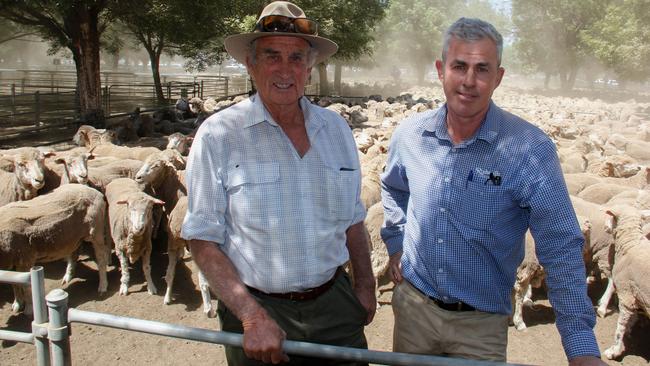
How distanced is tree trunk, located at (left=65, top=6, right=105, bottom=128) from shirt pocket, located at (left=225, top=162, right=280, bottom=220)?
49.2 feet

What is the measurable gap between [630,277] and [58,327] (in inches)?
223

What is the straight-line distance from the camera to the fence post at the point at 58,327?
1.95m

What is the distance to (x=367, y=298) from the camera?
2.64 m

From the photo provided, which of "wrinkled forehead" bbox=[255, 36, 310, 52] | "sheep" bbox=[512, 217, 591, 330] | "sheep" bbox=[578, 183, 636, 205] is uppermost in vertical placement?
"wrinkled forehead" bbox=[255, 36, 310, 52]

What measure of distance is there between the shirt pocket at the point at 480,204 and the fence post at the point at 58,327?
1.79 meters

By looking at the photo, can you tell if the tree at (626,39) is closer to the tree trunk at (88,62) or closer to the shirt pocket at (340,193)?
the tree trunk at (88,62)

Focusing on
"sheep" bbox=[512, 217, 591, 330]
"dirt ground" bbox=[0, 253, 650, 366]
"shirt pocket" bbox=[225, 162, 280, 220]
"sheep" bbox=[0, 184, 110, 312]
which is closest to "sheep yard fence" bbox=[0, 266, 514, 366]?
"shirt pocket" bbox=[225, 162, 280, 220]

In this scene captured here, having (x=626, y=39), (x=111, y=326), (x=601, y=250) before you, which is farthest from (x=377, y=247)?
(x=626, y=39)

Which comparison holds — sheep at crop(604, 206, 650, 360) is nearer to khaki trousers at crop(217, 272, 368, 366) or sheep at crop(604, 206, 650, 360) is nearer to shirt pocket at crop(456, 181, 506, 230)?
shirt pocket at crop(456, 181, 506, 230)

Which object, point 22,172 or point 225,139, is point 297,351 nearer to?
point 225,139

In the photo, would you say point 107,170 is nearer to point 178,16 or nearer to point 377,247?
point 377,247

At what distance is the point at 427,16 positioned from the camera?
57594 millimetres

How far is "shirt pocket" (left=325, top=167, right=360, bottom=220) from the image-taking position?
2.41 metres

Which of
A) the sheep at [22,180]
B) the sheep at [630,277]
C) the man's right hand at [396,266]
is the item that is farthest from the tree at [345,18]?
the man's right hand at [396,266]
